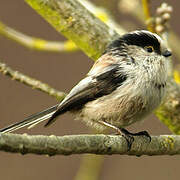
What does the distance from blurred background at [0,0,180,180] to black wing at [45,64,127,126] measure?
3.66 ft

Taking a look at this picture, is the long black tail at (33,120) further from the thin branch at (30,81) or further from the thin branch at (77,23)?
the thin branch at (77,23)

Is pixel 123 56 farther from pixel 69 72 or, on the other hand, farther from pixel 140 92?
pixel 69 72

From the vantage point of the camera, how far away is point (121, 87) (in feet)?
9.48

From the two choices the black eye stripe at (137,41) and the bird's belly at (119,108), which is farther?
the black eye stripe at (137,41)

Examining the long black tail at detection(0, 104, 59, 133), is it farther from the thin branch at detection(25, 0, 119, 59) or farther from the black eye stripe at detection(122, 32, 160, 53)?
the black eye stripe at detection(122, 32, 160, 53)

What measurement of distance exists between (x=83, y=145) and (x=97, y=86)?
0.91 meters

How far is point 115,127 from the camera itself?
2908mm

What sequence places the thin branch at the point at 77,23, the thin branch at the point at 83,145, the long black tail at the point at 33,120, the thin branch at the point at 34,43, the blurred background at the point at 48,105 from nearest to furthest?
the thin branch at the point at 83,145
the long black tail at the point at 33,120
the thin branch at the point at 77,23
the thin branch at the point at 34,43
the blurred background at the point at 48,105

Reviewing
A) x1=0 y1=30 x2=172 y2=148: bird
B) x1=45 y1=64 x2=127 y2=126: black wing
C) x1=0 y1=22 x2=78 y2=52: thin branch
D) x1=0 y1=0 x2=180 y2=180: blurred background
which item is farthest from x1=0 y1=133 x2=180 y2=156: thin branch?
x1=0 y1=0 x2=180 y2=180: blurred background

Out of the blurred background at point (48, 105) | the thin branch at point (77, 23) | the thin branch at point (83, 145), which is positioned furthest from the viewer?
the blurred background at point (48, 105)

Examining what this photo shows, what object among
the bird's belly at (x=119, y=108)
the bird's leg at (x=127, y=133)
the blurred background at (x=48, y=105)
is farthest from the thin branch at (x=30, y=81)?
the blurred background at (x=48, y=105)

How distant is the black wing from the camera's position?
292 centimetres

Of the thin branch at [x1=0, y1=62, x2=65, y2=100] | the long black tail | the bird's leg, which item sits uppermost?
the thin branch at [x1=0, y1=62, x2=65, y2=100]

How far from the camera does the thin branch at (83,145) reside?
6.07 ft
